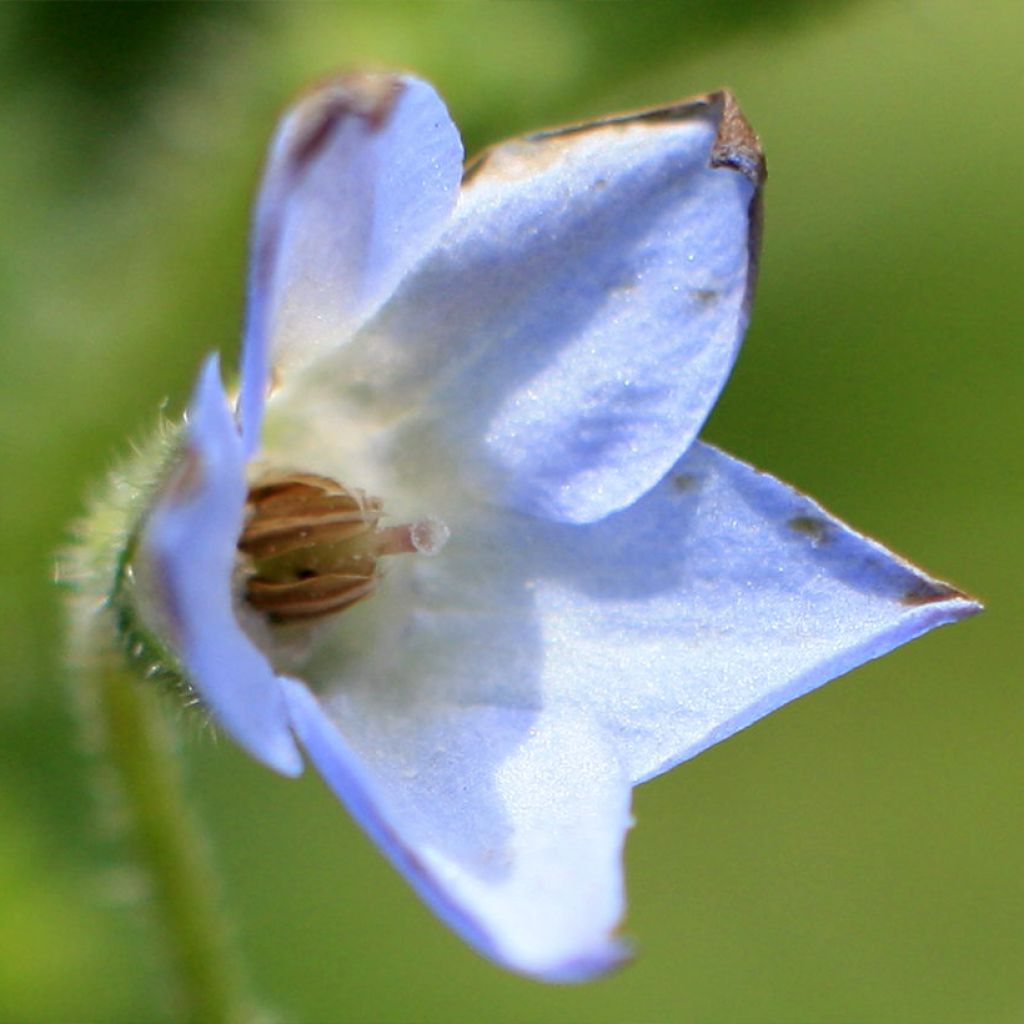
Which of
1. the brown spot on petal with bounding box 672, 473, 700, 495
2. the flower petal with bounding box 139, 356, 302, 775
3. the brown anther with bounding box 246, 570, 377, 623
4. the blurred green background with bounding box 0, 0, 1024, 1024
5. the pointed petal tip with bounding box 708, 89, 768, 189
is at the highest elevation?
the pointed petal tip with bounding box 708, 89, 768, 189

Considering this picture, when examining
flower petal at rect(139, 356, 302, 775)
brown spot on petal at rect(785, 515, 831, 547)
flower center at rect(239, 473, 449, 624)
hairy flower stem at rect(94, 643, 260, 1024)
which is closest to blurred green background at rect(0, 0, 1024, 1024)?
hairy flower stem at rect(94, 643, 260, 1024)

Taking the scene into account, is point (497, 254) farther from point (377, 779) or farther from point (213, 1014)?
point (213, 1014)

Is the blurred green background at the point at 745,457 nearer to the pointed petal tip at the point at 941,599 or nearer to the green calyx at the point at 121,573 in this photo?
the green calyx at the point at 121,573

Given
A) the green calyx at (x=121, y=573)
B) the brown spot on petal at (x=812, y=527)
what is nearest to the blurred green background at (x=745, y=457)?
the green calyx at (x=121, y=573)

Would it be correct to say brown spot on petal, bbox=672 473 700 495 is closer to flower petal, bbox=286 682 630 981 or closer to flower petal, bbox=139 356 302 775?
flower petal, bbox=286 682 630 981

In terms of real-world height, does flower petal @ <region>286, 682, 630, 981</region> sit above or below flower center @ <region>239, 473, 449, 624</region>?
below

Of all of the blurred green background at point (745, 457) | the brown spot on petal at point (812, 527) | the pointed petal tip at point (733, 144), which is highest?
the pointed petal tip at point (733, 144)
